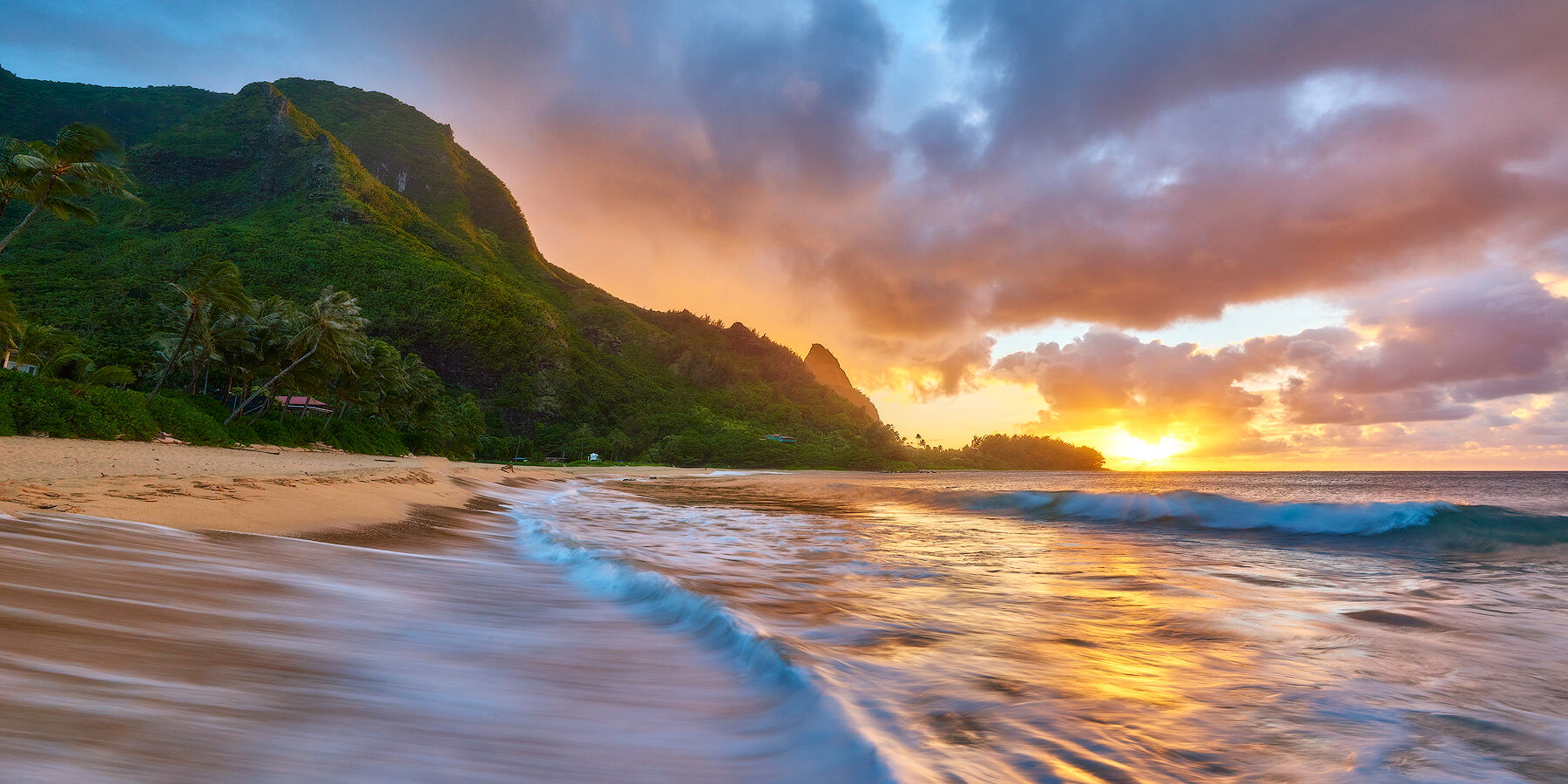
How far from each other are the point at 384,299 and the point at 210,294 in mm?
80314

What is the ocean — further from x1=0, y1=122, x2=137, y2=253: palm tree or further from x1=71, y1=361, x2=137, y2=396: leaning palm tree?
x1=71, y1=361, x2=137, y2=396: leaning palm tree

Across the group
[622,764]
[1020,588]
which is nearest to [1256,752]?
[622,764]

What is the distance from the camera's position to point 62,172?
25.2 meters

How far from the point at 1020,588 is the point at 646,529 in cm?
702

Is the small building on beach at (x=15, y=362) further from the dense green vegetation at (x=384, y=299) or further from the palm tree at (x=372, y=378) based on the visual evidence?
the palm tree at (x=372, y=378)

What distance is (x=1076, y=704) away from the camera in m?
3.13

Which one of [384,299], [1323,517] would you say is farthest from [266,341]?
[384,299]

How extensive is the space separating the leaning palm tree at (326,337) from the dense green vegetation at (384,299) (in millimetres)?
320

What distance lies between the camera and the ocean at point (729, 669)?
2.32 m

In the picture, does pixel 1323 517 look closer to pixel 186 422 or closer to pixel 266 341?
pixel 186 422

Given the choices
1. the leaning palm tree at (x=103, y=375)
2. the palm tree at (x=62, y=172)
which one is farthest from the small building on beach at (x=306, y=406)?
the palm tree at (x=62, y=172)

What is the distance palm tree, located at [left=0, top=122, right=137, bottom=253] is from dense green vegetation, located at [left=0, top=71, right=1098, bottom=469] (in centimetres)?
443

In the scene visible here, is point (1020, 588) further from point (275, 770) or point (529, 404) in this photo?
point (529, 404)

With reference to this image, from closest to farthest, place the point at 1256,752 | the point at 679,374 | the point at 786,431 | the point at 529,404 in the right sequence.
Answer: the point at 1256,752, the point at 529,404, the point at 786,431, the point at 679,374
